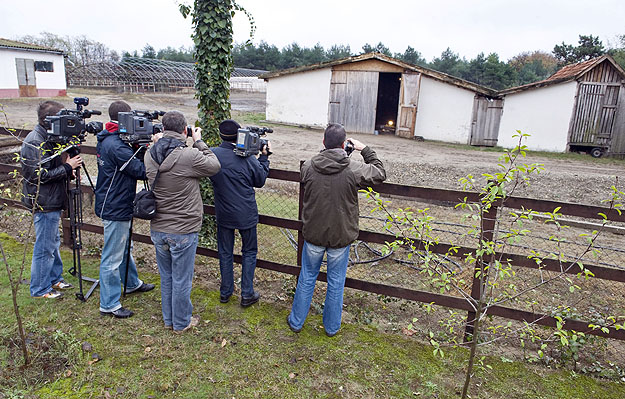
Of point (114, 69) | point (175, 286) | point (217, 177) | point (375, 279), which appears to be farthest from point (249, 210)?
point (114, 69)

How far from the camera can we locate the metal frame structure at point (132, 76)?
31984mm

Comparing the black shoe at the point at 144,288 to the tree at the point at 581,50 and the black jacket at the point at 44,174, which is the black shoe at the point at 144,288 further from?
the tree at the point at 581,50

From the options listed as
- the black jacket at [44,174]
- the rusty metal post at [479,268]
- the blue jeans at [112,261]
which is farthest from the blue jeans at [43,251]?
the rusty metal post at [479,268]

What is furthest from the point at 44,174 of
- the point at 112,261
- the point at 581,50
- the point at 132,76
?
the point at 581,50

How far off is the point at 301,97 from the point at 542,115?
35.1ft

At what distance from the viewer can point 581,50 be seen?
1200 inches

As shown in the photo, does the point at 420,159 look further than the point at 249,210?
Yes

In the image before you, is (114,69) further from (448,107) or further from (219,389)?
(219,389)

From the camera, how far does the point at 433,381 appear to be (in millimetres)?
3045

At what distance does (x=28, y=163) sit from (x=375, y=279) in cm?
417

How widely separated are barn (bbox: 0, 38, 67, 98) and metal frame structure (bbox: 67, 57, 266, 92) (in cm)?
523

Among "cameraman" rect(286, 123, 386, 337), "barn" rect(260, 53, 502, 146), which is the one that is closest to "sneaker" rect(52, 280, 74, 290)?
"cameraman" rect(286, 123, 386, 337)

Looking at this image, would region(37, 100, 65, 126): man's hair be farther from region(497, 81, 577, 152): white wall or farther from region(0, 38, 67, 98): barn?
region(0, 38, 67, 98): barn

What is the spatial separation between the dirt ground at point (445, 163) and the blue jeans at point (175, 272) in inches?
267
